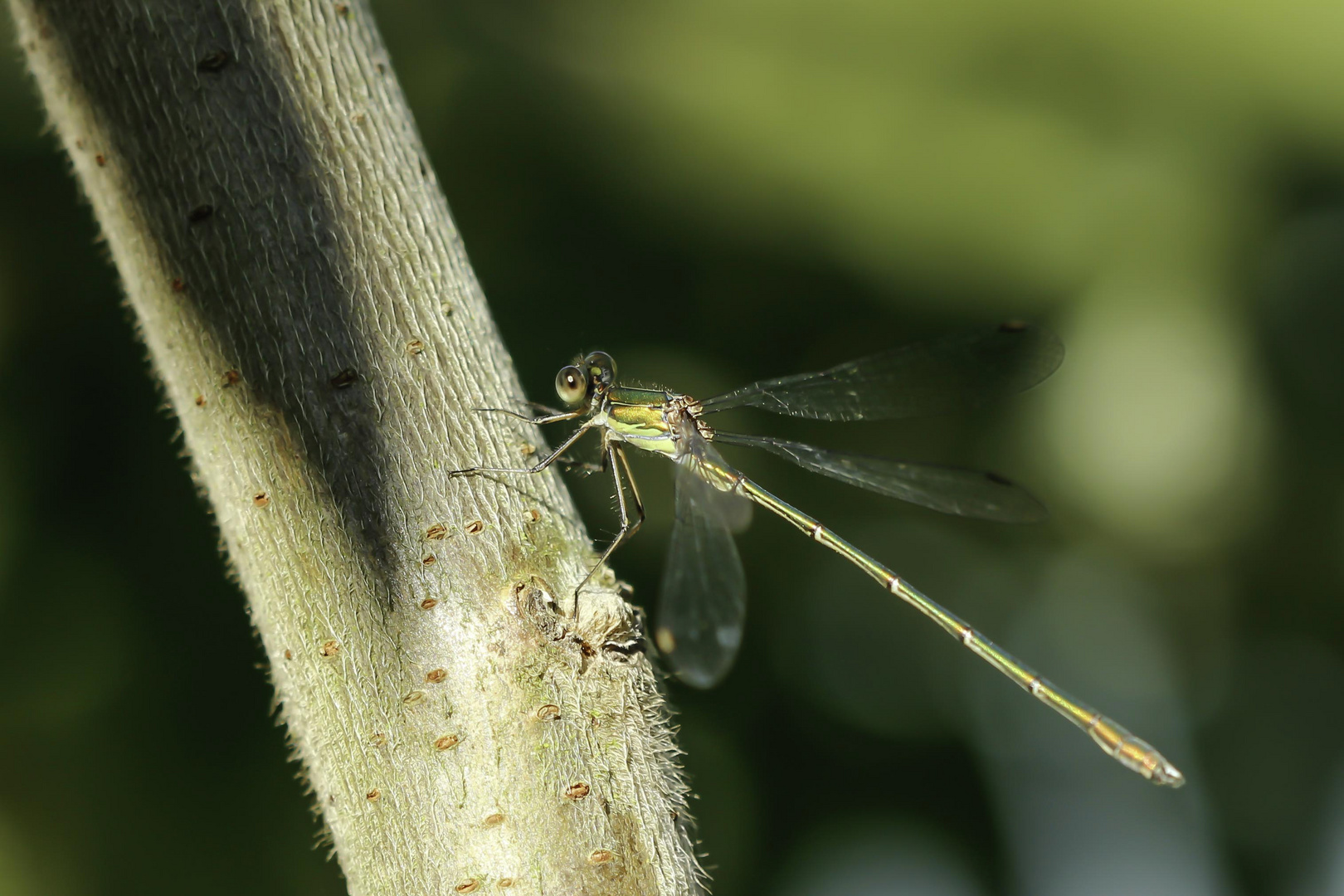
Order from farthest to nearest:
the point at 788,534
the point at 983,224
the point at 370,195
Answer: the point at 983,224, the point at 788,534, the point at 370,195

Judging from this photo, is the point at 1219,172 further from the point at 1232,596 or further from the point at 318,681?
the point at 318,681

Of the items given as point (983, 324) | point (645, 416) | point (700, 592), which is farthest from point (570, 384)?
point (983, 324)

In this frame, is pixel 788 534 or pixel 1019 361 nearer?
pixel 1019 361

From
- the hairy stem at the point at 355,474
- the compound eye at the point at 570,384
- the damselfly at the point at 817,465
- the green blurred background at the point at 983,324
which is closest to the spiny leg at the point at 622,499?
the damselfly at the point at 817,465

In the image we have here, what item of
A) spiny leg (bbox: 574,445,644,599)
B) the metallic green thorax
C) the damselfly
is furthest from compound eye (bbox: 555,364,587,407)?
spiny leg (bbox: 574,445,644,599)

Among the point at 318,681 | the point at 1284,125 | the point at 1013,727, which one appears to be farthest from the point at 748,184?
the point at 318,681

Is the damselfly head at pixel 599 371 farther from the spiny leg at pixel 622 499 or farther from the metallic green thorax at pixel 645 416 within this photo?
the spiny leg at pixel 622 499

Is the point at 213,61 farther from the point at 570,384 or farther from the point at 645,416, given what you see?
the point at 645,416
